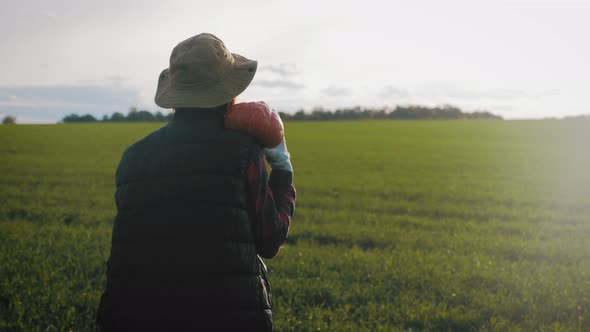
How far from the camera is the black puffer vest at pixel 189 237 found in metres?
2.11

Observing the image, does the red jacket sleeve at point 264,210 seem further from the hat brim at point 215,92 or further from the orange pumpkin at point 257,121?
the hat brim at point 215,92

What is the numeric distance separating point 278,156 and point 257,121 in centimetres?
28

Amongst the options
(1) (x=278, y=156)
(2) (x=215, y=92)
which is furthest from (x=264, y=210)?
(2) (x=215, y=92)

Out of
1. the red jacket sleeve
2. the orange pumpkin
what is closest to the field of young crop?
the red jacket sleeve

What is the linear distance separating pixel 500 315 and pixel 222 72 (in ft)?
15.2

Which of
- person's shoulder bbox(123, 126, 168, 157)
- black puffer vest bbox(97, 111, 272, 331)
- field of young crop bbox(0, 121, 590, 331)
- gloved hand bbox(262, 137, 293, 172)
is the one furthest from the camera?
field of young crop bbox(0, 121, 590, 331)

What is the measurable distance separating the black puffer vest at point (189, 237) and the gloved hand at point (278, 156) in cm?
23

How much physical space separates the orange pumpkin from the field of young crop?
10.8 ft

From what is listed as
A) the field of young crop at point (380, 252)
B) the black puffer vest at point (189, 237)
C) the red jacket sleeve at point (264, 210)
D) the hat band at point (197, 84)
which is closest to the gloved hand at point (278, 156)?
the red jacket sleeve at point (264, 210)

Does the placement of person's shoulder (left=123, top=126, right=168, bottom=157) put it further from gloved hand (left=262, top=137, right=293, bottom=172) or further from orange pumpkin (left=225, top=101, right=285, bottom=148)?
gloved hand (left=262, top=137, right=293, bottom=172)

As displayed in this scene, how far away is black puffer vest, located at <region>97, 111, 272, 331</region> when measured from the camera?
6.93 feet

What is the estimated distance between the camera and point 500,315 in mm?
5508

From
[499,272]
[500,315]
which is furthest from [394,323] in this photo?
[499,272]

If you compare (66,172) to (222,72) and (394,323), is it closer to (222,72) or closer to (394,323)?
(394,323)
